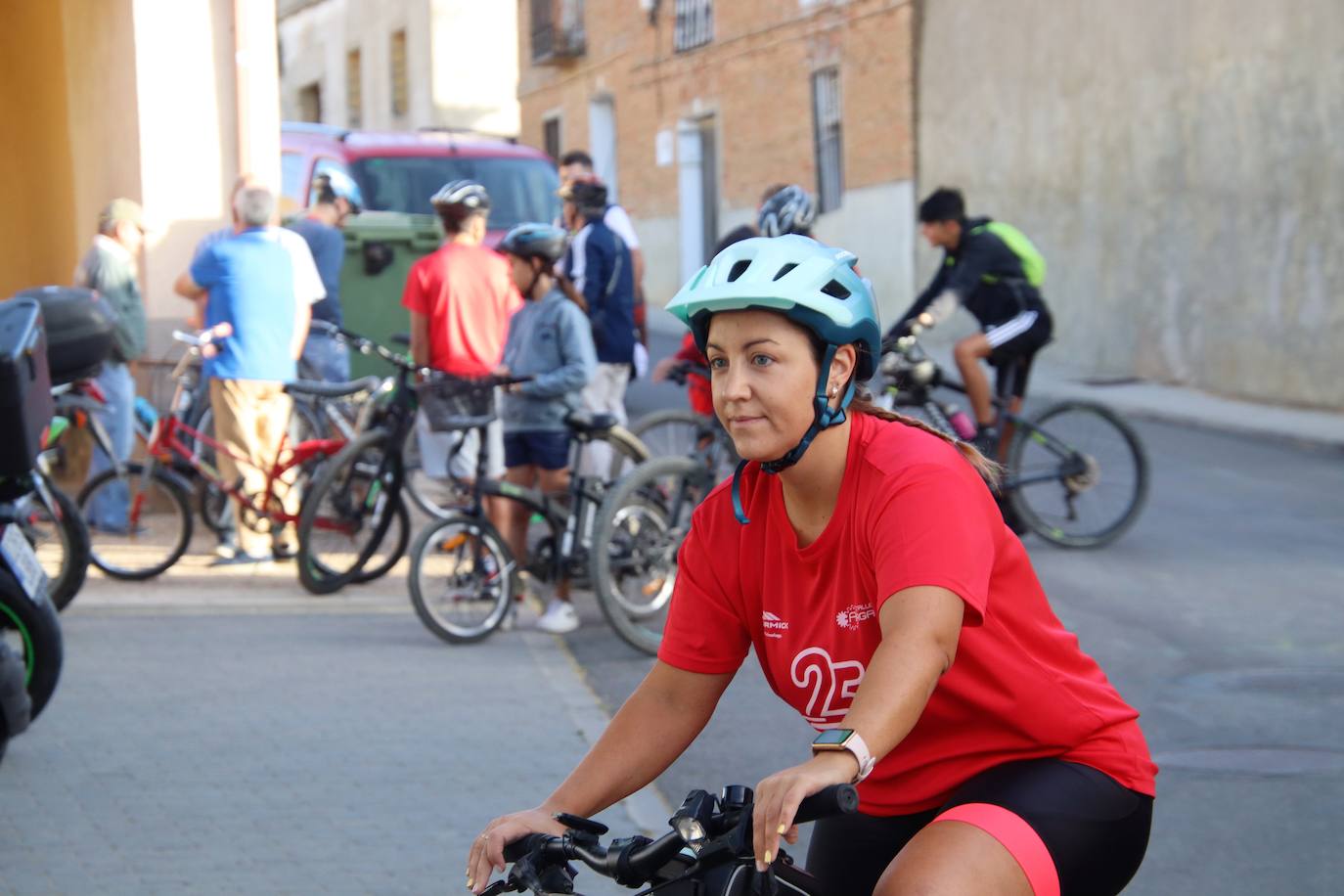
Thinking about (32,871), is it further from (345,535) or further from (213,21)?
(213,21)

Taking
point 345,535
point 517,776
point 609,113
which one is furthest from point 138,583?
point 609,113

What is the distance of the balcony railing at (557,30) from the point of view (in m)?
34.6

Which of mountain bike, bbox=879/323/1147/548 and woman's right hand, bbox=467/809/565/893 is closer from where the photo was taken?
woman's right hand, bbox=467/809/565/893

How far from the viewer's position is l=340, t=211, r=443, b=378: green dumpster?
14.1m

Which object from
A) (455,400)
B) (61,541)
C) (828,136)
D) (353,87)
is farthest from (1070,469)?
(353,87)

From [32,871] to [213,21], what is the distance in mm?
7071

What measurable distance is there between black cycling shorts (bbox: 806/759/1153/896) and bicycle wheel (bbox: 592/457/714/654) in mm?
4897

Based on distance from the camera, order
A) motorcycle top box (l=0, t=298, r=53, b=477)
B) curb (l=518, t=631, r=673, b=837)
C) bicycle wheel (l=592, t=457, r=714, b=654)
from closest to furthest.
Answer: curb (l=518, t=631, r=673, b=837) → motorcycle top box (l=0, t=298, r=53, b=477) → bicycle wheel (l=592, t=457, r=714, b=654)

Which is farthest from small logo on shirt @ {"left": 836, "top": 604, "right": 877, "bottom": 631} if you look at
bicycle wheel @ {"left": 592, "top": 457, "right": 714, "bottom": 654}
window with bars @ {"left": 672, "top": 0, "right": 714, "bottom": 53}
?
window with bars @ {"left": 672, "top": 0, "right": 714, "bottom": 53}

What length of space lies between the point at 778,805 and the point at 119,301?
861 cm

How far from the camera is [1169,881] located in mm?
4879

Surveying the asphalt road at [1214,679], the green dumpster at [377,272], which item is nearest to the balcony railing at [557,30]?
the green dumpster at [377,272]

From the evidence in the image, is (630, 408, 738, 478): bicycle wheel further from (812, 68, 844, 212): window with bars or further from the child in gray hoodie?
(812, 68, 844, 212): window with bars

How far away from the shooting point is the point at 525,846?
8.55ft
